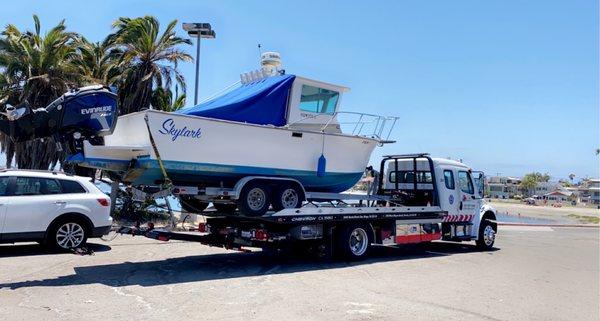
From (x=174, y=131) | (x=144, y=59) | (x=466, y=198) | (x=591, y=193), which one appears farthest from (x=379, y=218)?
(x=591, y=193)

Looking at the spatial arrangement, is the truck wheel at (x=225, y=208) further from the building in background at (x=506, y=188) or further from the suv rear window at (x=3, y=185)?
the building in background at (x=506, y=188)

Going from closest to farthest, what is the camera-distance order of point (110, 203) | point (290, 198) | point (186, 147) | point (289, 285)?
point (289, 285)
point (186, 147)
point (290, 198)
point (110, 203)

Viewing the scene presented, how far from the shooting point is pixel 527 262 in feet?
Result: 39.1

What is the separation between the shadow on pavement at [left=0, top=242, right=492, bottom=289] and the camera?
8.11 metres

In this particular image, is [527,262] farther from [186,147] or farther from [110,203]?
[110,203]

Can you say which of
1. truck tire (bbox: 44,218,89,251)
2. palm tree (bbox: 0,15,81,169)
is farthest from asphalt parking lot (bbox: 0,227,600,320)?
palm tree (bbox: 0,15,81,169)

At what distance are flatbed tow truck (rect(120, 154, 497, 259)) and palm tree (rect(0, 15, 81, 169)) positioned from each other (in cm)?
1274

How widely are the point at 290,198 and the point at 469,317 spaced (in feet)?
15.5

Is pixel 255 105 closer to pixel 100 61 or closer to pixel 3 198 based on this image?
pixel 3 198

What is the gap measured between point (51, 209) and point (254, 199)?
13.0 ft

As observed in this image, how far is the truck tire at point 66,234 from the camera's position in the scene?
10.3 metres

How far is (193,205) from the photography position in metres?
10.9

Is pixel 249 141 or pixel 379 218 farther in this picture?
pixel 379 218

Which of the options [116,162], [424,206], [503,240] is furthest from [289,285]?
[503,240]
